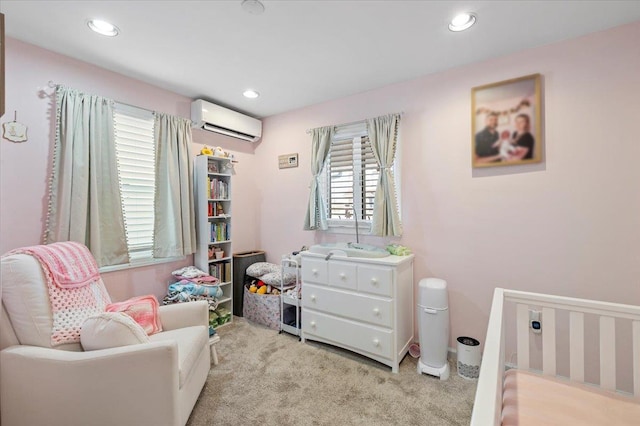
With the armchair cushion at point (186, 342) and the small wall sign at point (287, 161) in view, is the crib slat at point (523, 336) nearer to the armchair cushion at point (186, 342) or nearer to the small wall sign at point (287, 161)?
the armchair cushion at point (186, 342)

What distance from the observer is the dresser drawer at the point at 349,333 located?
7.22 feet

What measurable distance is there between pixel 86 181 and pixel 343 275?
7.36 feet

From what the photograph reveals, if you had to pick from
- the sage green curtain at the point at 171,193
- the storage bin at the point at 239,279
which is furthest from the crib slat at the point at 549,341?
the sage green curtain at the point at 171,193

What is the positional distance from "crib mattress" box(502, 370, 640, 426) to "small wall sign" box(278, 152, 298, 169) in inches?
110

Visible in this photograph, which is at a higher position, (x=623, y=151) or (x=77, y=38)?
(x=77, y=38)

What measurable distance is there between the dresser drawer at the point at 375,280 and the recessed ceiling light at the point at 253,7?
1.94m

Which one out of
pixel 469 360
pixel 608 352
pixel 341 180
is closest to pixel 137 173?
pixel 341 180

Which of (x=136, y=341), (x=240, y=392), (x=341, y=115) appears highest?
(x=341, y=115)

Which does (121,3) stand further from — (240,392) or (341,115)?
(240,392)

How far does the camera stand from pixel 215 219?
10.6 feet

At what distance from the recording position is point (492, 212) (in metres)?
2.25

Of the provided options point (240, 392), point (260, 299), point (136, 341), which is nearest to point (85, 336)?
point (136, 341)

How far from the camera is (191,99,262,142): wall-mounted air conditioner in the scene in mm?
2951

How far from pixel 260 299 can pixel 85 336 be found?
5.60 feet
